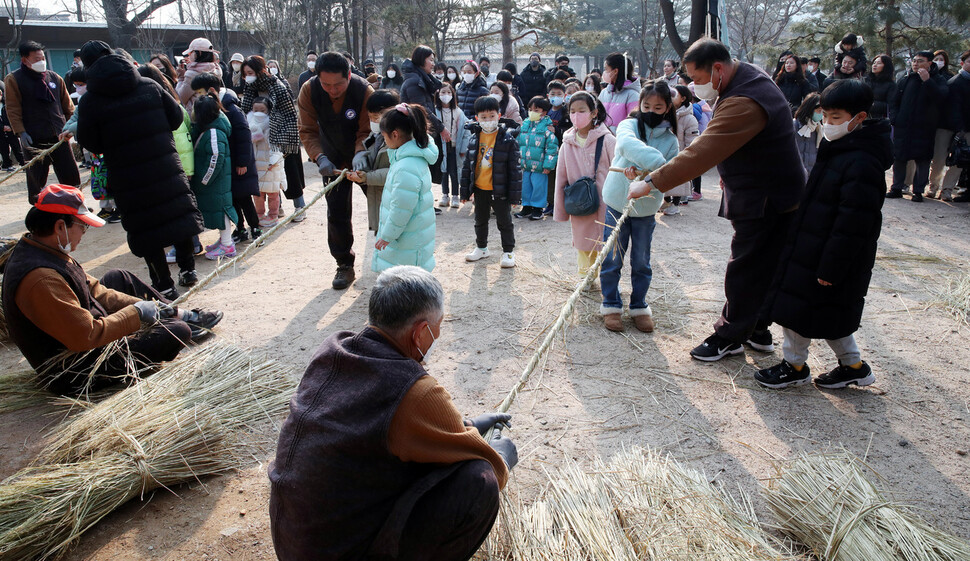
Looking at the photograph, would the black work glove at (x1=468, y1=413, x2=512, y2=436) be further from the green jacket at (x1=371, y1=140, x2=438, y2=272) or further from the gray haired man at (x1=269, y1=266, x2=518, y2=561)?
the green jacket at (x1=371, y1=140, x2=438, y2=272)

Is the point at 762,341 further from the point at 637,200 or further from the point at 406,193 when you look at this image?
the point at 406,193

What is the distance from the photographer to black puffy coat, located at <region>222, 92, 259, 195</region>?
6.24 metres

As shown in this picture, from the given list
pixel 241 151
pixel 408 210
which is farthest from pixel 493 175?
pixel 241 151

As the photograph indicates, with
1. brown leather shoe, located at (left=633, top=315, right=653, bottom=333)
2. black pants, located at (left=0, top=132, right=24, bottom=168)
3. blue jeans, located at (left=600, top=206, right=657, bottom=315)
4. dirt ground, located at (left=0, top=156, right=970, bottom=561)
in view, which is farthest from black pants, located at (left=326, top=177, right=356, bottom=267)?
black pants, located at (left=0, top=132, right=24, bottom=168)

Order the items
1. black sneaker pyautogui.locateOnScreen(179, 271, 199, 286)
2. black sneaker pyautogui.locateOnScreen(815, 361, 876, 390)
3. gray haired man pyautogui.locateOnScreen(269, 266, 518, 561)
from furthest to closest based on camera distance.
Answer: black sneaker pyautogui.locateOnScreen(179, 271, 199, 286) < black sneaker pyautogui.locateOnScreen(815, 361, 876, 390) < gray haired man pyautogui.locateOnScreen(269, 266, 518, 561)

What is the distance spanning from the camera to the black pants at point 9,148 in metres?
11.4

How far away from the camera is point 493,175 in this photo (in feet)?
19.5

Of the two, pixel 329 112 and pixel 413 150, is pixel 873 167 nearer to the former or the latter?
pixel 413 150

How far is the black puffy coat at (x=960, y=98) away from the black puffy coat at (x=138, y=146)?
Result: 9173 mm

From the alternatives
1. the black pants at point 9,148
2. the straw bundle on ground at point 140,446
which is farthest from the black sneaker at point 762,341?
the black pants at point 9,148

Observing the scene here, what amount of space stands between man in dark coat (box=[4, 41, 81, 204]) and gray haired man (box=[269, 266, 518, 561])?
23.7 feet

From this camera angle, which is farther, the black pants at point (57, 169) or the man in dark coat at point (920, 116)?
the man in dark coat at point (920, 116)

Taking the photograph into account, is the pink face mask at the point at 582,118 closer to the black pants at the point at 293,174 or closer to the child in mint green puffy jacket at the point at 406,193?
the child in mint green puffy jacket at the point at 406,193

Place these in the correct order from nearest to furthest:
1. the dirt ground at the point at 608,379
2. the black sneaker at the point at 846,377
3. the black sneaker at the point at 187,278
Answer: the dirt ground at the point at 608,379 → the black sneaker at the point at 846,377 → the black sneaker at the point at 187,278
